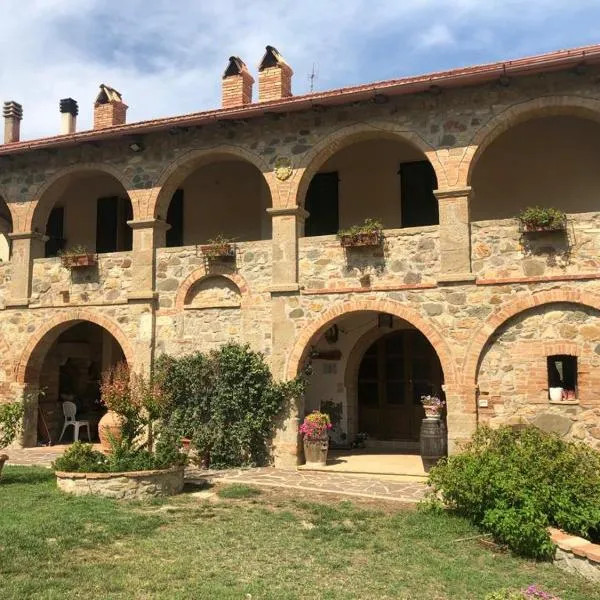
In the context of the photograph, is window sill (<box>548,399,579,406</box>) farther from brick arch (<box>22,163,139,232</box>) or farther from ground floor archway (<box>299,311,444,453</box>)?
brick arch (<box>22,163,139,232</box>)

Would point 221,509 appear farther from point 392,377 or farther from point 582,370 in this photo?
point 392,377

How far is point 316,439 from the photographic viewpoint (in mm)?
10867

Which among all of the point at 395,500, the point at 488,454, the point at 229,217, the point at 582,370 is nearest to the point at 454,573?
the point at 488,454

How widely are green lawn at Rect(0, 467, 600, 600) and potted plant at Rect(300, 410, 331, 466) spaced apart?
2.61m

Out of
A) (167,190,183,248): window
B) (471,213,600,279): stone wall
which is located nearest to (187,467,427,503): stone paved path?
(471,213,600,279): stone wall

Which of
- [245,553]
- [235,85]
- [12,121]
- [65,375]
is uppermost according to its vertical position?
[12,121]

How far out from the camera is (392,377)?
13570 millimetres

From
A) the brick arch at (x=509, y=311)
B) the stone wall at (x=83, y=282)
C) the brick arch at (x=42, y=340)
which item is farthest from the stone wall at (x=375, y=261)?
the brick arch at (x=42, y=340)

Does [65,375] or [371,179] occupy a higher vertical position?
[371,179]

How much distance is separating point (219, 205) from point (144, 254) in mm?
2390

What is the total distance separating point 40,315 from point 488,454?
953 centimetres

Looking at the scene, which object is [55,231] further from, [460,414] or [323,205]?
[460,414]

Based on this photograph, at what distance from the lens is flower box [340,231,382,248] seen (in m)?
10.7

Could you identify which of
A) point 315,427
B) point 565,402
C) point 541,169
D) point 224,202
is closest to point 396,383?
point 315,427
